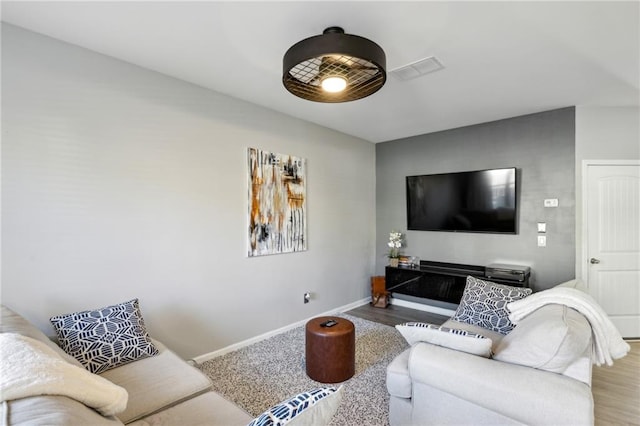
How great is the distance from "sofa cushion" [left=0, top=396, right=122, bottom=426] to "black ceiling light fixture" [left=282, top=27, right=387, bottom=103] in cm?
176

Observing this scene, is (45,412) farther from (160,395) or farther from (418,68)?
(418,68)

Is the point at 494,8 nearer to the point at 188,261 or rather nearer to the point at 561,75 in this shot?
the point at 561,75

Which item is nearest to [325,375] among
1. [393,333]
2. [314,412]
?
[393,333]

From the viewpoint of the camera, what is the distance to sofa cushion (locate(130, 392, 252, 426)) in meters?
1.42

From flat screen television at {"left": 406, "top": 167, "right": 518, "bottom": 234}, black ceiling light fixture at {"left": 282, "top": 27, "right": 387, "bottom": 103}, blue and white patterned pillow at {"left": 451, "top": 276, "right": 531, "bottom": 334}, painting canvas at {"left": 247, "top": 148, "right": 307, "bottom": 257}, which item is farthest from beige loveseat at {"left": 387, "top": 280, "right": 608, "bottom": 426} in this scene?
flat screen television at {"left": 406, "top": 167, "right": 518, "bottom": 234}

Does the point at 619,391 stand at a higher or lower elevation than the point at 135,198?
lower

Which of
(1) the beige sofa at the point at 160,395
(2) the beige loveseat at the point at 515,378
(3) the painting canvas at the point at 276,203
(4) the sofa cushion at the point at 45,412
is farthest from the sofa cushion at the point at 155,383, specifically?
(3) the painting canvas at the point at 276,203

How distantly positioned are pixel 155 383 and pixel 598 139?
4696 millimetres

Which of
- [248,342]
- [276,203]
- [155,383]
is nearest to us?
[155,383]

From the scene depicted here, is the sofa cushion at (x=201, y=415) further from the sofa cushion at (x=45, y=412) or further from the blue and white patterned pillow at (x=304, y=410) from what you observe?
the blue and white patterned pillow at (x=304, y=410)

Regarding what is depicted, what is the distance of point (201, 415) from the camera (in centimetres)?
147

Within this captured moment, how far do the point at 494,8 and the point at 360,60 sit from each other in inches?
33.9

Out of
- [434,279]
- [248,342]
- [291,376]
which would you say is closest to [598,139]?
[434,279]

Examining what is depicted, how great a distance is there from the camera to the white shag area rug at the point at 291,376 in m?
2.23
